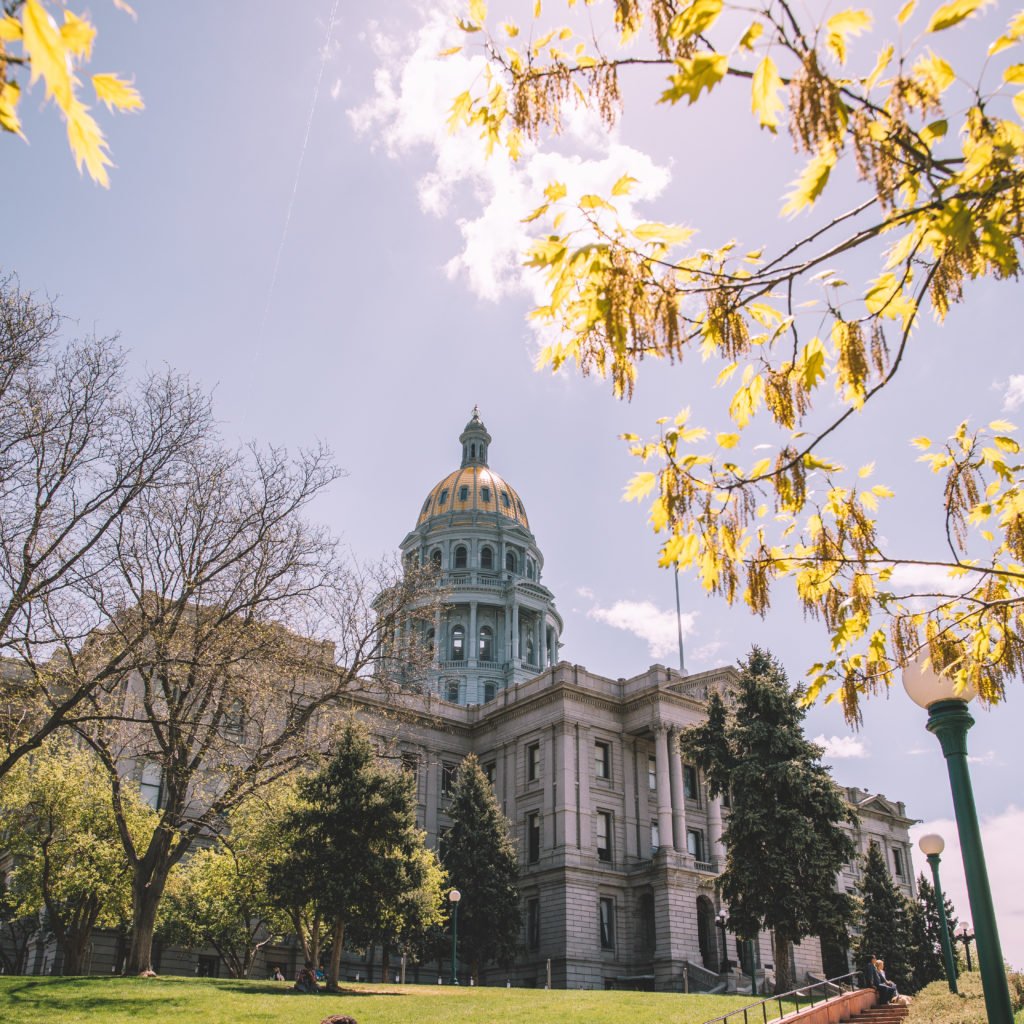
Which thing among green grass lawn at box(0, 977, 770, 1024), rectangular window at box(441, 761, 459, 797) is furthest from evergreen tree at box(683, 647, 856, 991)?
rectangular window at box(441, 761, 459, 797)

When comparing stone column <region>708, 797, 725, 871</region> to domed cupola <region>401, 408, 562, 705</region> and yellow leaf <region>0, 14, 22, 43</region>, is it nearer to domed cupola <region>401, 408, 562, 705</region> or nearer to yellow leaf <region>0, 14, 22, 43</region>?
domed cupola <region>401, 408, 562, 705</region>

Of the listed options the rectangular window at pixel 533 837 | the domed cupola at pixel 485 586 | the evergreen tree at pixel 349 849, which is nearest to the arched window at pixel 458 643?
the domed cupola at pixel 485 586

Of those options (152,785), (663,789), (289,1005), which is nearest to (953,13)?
(289,1005)

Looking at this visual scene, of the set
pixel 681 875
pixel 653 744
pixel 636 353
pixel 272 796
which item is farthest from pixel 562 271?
pixel 653 744

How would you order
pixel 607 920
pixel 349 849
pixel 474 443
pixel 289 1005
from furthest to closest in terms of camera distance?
pixel 474 443
pixel 607 920
pixel 349 849
pixel 289 1005

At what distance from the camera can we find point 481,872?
4525 cm

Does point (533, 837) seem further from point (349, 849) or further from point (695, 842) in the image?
point (349, 849)

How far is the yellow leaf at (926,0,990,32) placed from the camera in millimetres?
4293

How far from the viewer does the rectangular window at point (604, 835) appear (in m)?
52.8

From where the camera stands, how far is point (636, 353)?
587 centimetres

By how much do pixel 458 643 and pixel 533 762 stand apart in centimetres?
3168

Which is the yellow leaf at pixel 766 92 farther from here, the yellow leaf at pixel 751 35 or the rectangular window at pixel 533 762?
the rectangular window at pixel 533 762

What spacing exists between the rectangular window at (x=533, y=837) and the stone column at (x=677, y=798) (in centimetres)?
764

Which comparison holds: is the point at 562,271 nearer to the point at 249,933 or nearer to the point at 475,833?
the point at 249,933
